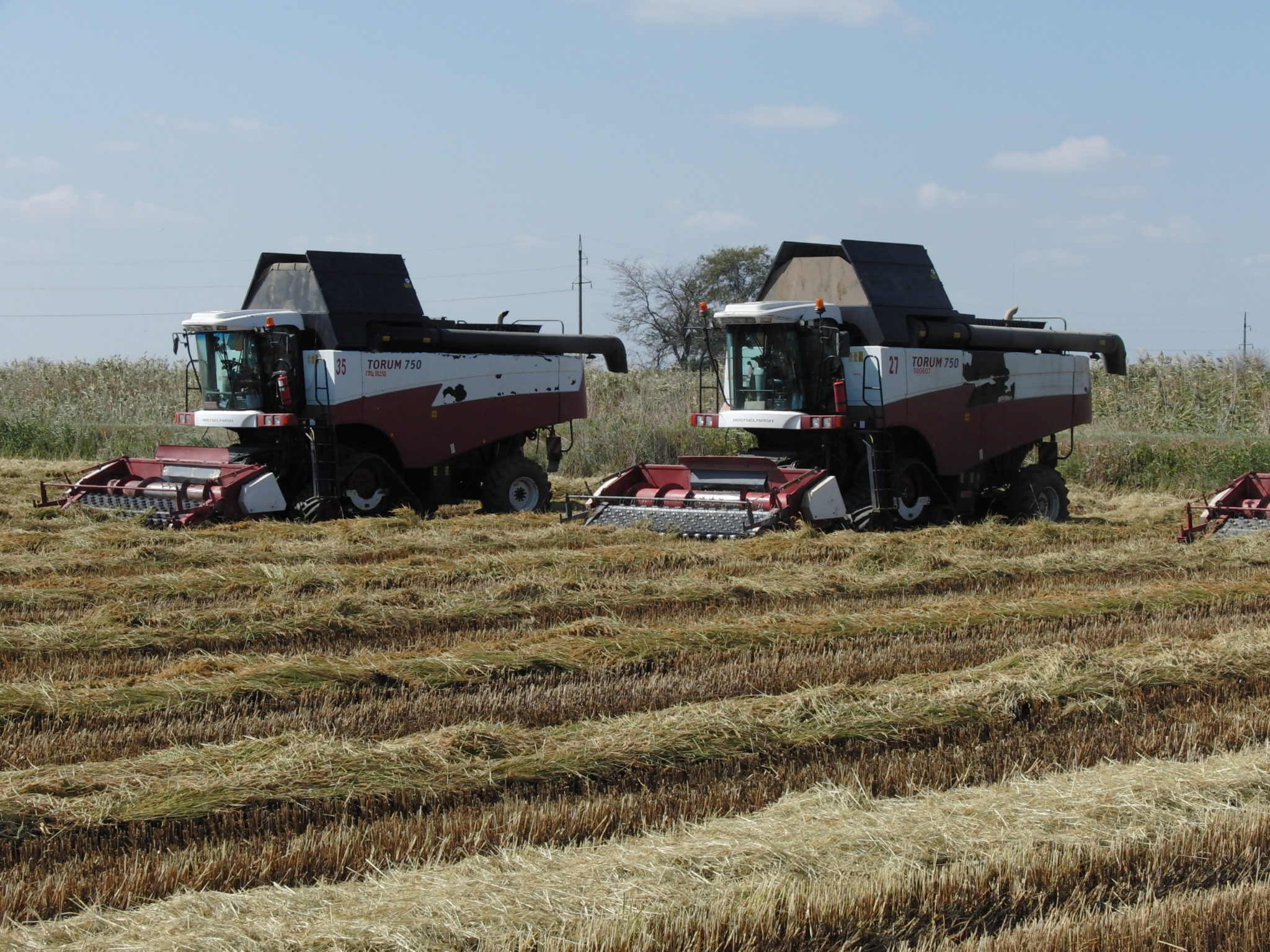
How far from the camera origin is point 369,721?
6168mm

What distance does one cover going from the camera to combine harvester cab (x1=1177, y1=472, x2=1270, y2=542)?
12414 mm

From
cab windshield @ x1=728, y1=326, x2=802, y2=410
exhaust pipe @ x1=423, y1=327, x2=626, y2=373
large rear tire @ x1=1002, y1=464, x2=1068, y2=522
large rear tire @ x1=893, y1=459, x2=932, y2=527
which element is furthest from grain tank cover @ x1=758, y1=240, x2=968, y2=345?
exhaust pipe @ x1=423, y1=327, x2=626, y2=373

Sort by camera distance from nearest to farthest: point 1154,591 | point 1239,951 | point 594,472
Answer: point 1239,951 < point 1154,591 < point 594,472

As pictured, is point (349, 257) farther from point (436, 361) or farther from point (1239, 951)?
point (1239, 951)

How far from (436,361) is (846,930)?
12.2 metres

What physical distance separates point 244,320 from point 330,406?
128 centimetres

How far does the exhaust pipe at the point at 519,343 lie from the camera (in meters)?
15.7

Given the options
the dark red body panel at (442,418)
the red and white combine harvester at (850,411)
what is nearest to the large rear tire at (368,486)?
the dark red body panel at (442,418)

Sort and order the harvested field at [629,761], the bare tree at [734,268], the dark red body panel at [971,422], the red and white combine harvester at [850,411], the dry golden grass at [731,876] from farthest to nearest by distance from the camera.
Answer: the bare tree at [734,268] → the dark red body panel at [971,422] → the red and white combine harvester at [850,411] → the harvested field at [629,761] → the dry golden grass at [731,876]

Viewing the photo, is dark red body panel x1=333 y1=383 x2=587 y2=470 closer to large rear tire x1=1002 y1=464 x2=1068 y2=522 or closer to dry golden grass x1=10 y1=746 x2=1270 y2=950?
large rear tire x1=1002 y1=464 x2=1068 y2=522

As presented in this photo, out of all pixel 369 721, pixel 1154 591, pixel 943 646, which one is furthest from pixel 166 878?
pixel 1154 591

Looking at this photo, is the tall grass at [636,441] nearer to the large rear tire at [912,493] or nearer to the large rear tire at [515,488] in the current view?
the large rear tire at [515,488]

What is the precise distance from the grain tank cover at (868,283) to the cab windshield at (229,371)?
543 centimetres

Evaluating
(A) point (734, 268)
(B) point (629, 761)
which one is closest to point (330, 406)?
(B) point (629, 761)
